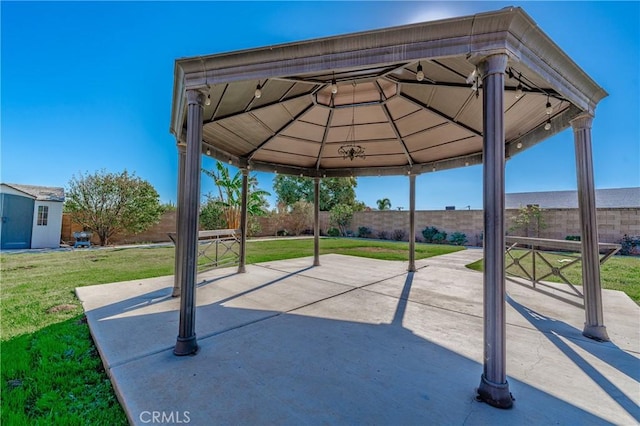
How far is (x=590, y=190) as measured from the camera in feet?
10.4

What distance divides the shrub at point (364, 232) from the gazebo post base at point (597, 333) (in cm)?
1661

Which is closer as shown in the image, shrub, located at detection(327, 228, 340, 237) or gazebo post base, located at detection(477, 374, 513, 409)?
gazebo post base, located at detection(477, 374, 513, 409)

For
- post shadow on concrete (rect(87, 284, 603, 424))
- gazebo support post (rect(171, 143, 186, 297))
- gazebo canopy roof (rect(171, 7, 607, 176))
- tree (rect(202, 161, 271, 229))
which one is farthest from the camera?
tree (rect(202, 161, 271, 229))

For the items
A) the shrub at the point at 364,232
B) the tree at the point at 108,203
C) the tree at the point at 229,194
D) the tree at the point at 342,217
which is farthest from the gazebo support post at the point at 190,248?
the tree at the point at 342,217

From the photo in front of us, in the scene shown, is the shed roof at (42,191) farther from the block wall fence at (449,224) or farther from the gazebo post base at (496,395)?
the gazebo post base at (496,395)

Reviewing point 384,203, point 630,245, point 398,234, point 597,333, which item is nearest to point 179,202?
point 597,333

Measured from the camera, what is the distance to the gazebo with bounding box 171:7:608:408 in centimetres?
209

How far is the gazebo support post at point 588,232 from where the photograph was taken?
312 centimetres

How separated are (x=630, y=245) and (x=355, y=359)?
52.2 feet

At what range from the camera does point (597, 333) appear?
124 inches

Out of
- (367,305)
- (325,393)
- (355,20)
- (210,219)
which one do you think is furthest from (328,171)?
(210,219)

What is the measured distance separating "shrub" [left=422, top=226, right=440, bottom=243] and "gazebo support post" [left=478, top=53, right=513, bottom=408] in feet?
53.1

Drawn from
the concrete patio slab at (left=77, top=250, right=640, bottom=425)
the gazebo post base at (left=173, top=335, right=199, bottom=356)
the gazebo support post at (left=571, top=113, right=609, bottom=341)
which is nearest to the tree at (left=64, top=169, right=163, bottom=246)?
the concrete patio slab at (left=77, top=250, right=640, bottom=425)

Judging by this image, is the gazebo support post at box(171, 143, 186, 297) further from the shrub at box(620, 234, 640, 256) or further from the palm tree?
the palm tree
